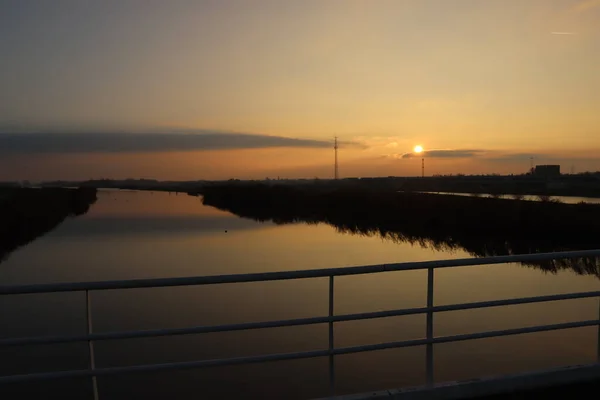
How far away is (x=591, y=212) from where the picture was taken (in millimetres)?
27156

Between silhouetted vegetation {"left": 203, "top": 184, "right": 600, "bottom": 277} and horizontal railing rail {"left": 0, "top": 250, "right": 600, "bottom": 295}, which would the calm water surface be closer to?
horizontal railing rail {"left": 0, "top": 250, "right": 600, "bottom": 295}

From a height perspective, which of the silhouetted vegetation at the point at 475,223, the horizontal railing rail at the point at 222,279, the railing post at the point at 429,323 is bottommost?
the silhouetted vegetation at the point at 475,223

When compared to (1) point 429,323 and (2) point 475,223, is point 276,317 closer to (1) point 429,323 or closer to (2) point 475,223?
(1) point 429,323

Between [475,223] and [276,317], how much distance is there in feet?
65.5

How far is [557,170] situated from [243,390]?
330 feet

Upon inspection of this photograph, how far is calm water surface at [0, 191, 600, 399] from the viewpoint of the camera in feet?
28.7

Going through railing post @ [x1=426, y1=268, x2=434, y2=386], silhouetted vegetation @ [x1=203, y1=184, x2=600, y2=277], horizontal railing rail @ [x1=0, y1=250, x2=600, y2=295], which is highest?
horizontal railing rail @ [x1=0, y1=250, x2=600, y2=295]

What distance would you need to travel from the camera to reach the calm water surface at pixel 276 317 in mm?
8758

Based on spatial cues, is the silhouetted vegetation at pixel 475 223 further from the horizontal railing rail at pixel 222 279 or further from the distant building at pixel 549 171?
the distant building at pixel 549 171

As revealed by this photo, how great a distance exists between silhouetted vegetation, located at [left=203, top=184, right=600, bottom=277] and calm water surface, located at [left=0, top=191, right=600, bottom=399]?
2791 mm

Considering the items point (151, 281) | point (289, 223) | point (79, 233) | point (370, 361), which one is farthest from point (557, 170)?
point (151, 281)

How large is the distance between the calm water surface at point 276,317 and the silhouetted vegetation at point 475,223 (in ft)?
9.16

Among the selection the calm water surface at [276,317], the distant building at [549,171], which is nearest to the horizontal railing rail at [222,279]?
the calm water surface at [276,317]

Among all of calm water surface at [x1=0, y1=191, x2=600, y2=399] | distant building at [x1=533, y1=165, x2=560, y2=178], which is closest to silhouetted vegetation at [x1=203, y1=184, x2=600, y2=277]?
calm water surface at [x1=0, y1=191, x2=600, y2=399]
